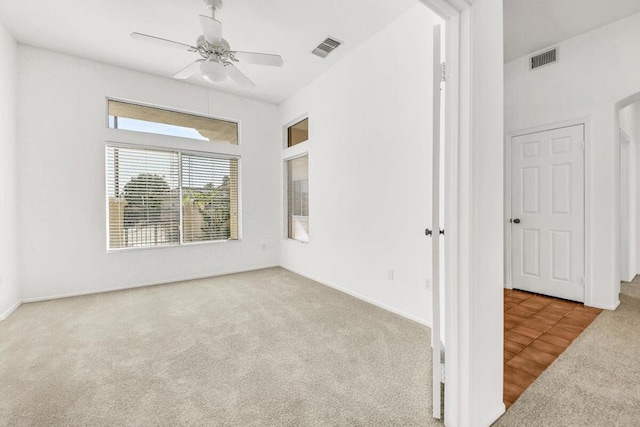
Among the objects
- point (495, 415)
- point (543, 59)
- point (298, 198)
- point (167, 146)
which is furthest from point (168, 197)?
point (543, 59)

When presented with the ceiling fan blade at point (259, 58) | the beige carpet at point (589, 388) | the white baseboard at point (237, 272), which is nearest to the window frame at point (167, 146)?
the white baseboard at point (237, 272)

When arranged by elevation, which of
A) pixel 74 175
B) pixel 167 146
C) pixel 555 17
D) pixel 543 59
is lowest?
pixel 74 175

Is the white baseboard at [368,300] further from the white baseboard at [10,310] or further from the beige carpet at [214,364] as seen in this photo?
the white baseboard at [10,310]

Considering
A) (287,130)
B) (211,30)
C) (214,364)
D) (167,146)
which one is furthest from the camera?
(287,130)

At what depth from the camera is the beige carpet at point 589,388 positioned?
4.82 feet

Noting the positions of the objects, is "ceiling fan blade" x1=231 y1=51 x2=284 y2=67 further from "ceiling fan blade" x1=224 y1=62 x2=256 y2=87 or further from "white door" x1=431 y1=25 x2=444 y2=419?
"white door" x1=431 y1=25 x2=444 y2=419

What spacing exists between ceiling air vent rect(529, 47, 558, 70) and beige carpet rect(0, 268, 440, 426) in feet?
11.3

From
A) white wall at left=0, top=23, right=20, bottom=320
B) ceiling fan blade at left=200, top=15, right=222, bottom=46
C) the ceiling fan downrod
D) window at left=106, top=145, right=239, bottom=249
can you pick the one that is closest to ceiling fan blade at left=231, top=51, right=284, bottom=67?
ceiling fan blade at left=200, top=15, right=222, bottom=46

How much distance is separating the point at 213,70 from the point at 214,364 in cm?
264

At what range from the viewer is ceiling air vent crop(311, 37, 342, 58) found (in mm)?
3330

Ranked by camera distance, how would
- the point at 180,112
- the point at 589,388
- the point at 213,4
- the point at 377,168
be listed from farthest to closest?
the point at 180,112 → the point at 377,168 → the point at 213,4 → the point at 589,388

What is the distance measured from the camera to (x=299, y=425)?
143cm

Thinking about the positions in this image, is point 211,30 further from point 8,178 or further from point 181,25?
point 8,178

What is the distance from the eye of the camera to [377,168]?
3.20 meters
